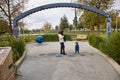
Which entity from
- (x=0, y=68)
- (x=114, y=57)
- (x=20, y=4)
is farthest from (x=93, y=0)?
(x=0, y=68)

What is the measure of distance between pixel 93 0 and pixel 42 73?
23031 mm

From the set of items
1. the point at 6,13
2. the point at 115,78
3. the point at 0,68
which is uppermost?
the point at 6,13

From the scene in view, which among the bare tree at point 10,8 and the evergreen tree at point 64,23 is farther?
the evergreen tree at point 64,23

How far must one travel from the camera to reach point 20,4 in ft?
92.3

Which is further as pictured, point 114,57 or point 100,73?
point 114,57

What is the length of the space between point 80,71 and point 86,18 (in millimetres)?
24594

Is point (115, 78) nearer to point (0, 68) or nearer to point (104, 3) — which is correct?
point (0, 68)

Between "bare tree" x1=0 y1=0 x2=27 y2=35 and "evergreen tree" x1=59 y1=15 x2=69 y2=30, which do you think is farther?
"evergreen tree" x1=59 y1=15 x2=69 y2=30

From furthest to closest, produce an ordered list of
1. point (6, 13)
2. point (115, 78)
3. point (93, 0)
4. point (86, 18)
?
point (86, 18)
point (93, 0)
point (6, 13)
point (115, 78)

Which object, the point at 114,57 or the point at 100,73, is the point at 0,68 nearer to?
the point at 100,73

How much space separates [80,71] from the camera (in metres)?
10.5

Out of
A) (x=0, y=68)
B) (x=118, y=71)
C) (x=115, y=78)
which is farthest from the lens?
(x=118, y=71)

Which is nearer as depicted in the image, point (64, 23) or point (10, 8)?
point (10, 8)

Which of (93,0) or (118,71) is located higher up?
(93,0)
